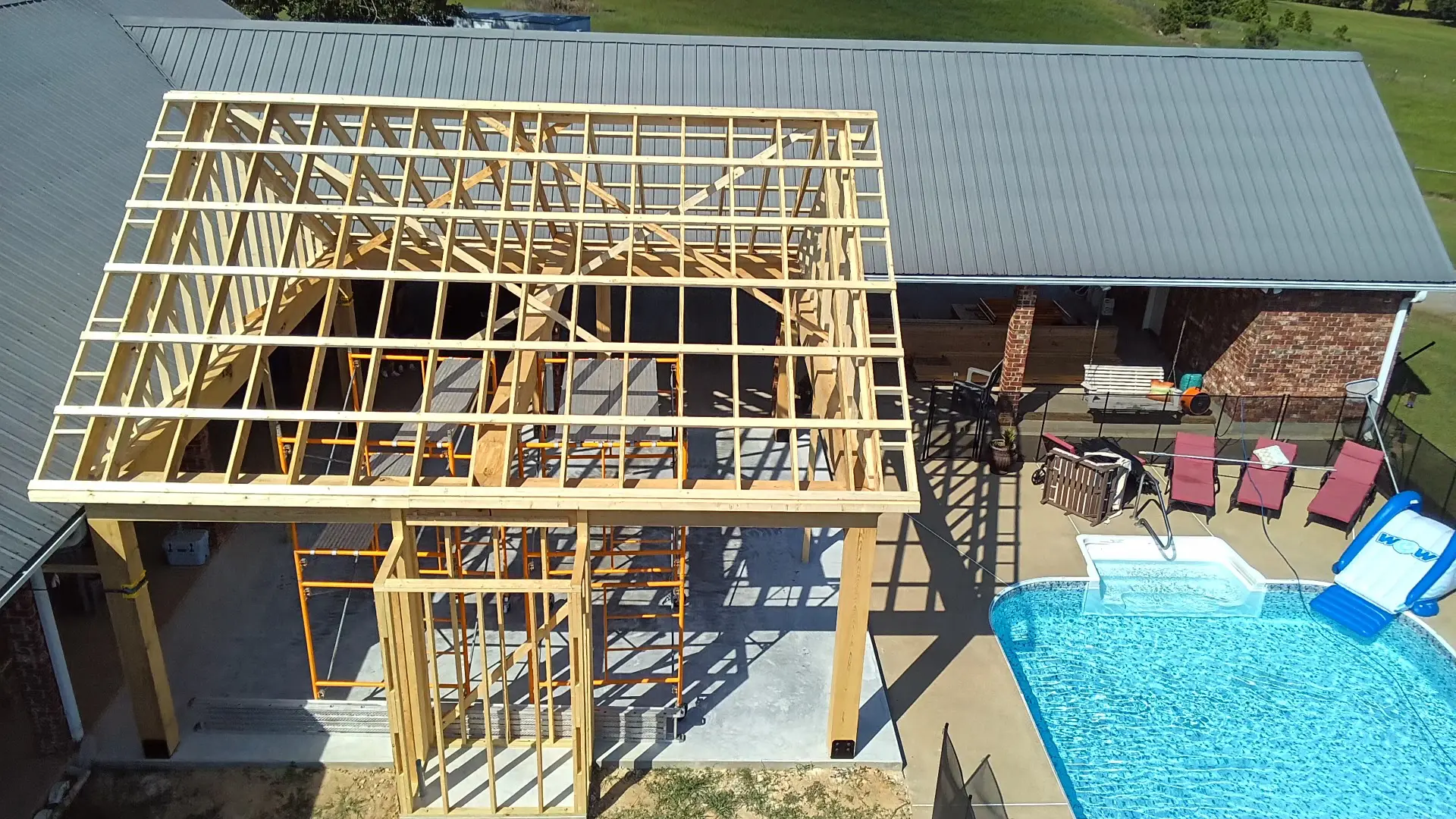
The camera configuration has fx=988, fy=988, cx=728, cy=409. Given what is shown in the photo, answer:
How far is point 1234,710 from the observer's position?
11625 millimetres

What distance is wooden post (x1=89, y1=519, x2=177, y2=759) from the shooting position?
30.1 ft

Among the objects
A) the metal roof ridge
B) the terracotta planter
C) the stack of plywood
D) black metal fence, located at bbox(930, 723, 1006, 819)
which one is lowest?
black metal fence, located at bbox(930, 723, 1006, 819)

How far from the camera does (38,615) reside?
31.4 ft

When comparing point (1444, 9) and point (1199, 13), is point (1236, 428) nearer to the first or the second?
point (1199, 13)

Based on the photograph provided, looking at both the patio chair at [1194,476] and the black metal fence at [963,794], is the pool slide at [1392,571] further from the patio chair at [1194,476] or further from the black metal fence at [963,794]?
the black metal fence at [963,794]

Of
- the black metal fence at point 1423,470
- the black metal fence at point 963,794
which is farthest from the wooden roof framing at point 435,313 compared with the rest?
the black metal fence at point 1423,470

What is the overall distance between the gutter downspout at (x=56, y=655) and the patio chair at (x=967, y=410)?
11940 millimetres

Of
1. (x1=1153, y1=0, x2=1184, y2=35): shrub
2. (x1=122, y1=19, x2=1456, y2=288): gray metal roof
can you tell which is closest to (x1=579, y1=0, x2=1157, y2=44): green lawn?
(x1=1153, y1=0, x2=1184, y2=35): shrub

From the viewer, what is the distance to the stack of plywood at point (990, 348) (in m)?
19.0

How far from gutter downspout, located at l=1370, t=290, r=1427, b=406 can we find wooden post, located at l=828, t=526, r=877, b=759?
1202cm

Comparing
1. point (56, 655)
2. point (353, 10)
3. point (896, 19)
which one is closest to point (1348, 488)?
point (56, 655)

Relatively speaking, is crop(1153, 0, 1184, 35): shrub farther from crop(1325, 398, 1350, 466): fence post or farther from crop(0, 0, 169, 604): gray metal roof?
crop(0, 0, 169, 604): gray metal roof

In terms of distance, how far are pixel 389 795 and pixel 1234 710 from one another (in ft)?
31.2

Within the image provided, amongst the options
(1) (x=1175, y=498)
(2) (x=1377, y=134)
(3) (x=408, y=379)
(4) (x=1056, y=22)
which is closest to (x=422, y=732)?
(3) (x=408, y=379)
